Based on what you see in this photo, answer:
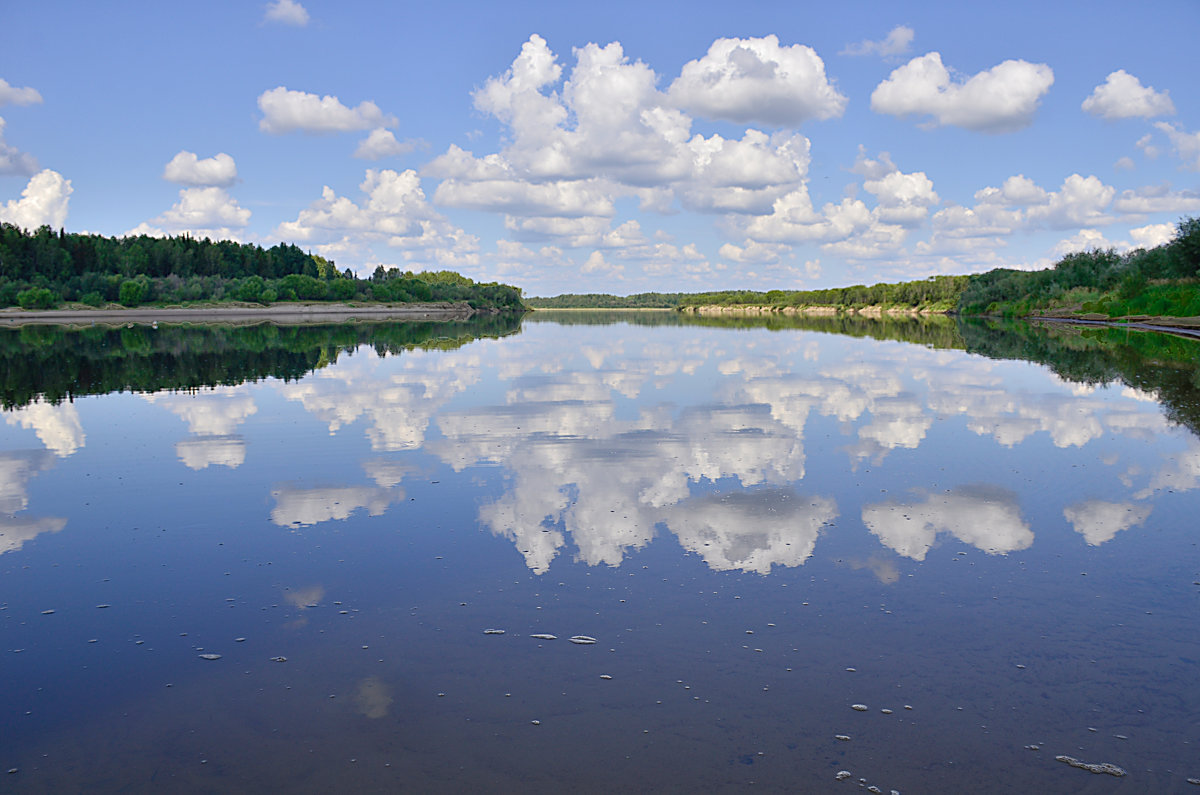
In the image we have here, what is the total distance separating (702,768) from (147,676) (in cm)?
465

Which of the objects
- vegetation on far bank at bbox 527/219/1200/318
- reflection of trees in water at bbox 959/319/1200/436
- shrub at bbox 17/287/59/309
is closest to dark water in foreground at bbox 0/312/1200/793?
reflection of trees in water at bbox 959/319/1200/436

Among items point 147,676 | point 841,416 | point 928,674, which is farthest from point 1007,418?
point 147,676

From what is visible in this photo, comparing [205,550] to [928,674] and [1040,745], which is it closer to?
[928,674]

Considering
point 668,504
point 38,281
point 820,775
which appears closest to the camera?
point 820,775

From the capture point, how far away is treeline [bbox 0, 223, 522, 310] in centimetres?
13450

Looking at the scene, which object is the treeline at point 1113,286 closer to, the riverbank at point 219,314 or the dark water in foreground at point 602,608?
the dark water in foreground at point 602,608

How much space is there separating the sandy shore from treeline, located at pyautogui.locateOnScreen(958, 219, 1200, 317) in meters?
98.0

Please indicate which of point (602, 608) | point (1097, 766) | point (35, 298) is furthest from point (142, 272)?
point (1097, 766)

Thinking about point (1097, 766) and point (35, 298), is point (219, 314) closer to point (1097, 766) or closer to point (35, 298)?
point (35, 298)

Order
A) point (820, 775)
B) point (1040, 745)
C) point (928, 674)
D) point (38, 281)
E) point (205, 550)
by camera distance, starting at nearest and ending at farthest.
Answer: point (820, 775) < point (1040, 745) < point (928, 674) < point (205, 550) < point (38, 281)

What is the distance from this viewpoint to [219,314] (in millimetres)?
143375

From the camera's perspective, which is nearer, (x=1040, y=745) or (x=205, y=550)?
(x=1040, y=745)

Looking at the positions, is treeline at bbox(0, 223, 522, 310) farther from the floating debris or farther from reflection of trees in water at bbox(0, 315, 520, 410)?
the floating debris

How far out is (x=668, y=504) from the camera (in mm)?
11328
